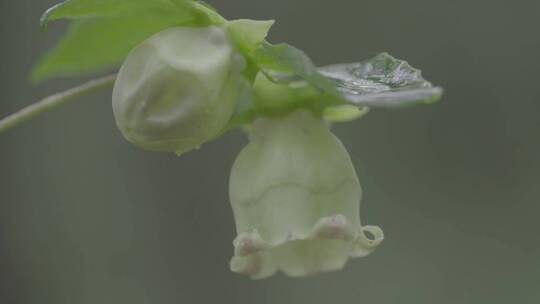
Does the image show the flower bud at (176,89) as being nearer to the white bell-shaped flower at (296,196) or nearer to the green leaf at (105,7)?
the green leaf at (105,7)

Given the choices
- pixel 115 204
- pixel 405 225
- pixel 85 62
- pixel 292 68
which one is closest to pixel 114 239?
pixel 115 204

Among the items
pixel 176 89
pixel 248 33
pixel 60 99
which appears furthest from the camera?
pixel 60 99

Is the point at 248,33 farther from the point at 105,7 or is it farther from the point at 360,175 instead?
the point at 360,175

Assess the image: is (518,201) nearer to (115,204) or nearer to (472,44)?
(472,44)

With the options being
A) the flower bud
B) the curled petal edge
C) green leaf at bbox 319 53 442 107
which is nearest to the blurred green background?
the curled petal edge

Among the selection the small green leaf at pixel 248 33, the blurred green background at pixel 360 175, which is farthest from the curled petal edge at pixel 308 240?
the blurred green background at pixel 360 175

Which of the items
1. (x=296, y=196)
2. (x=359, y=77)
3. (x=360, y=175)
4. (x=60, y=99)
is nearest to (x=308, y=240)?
(x=296, y=196)
